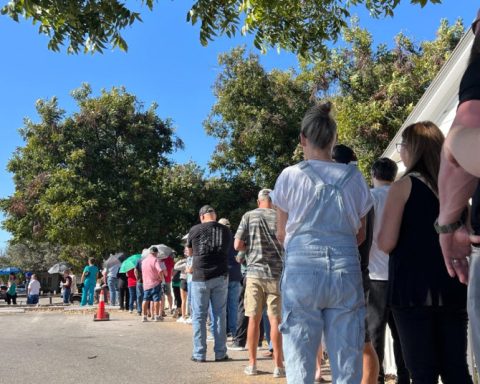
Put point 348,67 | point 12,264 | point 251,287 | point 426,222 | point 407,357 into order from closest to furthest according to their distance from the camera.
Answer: point 407,357 < point 426,222 < point 251,287 < point 348,67 < point 12,264

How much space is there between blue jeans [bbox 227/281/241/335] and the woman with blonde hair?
22.2ft

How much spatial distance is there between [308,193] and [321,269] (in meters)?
0.47

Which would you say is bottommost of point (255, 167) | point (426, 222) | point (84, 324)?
point (84, 324)

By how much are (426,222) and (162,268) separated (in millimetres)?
10509

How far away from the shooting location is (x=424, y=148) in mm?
3551

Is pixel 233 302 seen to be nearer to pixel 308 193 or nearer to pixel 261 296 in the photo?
pixel 261 296

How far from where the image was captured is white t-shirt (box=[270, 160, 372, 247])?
11.6 feet

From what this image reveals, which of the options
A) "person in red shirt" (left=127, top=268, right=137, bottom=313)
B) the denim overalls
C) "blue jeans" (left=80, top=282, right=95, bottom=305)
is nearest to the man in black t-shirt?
the denim overalls

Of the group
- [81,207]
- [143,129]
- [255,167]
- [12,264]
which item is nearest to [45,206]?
[81,207]

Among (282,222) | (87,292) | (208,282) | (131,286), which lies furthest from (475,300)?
(87,292)

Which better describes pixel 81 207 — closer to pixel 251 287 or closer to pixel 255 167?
pixel 255 167

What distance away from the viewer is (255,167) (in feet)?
92.7

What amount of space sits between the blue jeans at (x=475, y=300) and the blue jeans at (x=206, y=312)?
5617 mm

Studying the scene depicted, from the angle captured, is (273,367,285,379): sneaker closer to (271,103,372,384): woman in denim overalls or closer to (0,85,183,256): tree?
(271,103,372,384): woman in denim overalls
